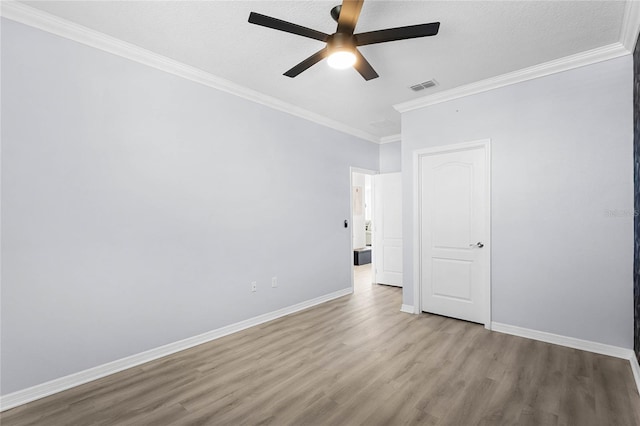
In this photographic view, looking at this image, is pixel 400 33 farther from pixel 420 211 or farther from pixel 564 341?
pixel 564 341

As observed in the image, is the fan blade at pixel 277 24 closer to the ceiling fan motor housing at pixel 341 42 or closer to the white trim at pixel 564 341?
the ceiling fan motor housing at pixel 341 42

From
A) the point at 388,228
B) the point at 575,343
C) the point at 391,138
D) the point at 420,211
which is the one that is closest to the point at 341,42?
the point at 420,211

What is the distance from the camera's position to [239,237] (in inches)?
146

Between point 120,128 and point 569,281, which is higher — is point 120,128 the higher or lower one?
the higher one

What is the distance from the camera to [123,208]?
280 centimetres

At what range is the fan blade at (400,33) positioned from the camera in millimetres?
1970

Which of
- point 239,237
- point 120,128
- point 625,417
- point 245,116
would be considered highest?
point 245,116

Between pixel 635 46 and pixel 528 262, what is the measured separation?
6.98 feet

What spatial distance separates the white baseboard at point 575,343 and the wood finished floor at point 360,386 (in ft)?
0.29

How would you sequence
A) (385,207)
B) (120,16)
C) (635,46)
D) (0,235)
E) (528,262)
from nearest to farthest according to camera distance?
(0,235) < (120,16) < (635,46) < (528,262) < (385,207)

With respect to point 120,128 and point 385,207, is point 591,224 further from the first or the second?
point 120,128

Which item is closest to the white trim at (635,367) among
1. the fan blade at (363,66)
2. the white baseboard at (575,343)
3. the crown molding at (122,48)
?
the white baseboard at (575,343)

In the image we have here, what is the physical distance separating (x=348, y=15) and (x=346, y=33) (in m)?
0.17

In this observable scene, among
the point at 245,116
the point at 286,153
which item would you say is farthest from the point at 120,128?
the point at 286,153
